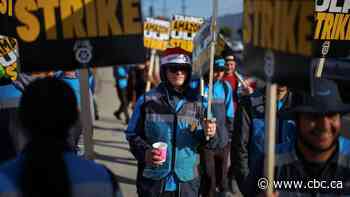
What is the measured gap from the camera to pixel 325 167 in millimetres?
2744

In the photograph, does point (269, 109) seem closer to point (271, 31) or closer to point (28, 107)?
point (271, 31)

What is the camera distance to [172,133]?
3998 mm

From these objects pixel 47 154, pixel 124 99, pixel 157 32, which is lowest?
pixel 124 99

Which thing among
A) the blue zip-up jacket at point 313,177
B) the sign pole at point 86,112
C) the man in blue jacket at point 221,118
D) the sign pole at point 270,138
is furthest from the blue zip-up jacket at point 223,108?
the sign pole at point 270,138

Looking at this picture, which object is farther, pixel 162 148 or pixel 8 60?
pixel 8 60

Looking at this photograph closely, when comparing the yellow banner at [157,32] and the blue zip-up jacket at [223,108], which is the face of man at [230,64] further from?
the yellow banner at [157,32]

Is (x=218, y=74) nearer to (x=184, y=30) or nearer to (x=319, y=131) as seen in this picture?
(x=184, y=30)

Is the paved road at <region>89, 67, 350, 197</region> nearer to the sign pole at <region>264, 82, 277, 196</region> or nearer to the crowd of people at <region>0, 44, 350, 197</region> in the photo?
the crowd of people at <region>0, 44, 350, 197</region>

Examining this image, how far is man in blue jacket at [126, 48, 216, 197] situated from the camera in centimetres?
399

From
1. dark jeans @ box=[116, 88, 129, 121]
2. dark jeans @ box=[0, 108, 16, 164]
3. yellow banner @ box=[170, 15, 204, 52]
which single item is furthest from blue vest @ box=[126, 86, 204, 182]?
dark jeans @ box=[116, 88, 129, 121]

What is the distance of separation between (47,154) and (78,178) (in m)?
0.16

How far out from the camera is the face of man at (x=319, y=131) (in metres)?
2.71

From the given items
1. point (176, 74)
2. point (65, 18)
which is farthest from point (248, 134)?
Answer: point (65, 18)

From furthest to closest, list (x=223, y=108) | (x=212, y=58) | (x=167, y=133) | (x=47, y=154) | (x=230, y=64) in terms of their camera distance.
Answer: (x=230, y=64), (x=223, y=108), (x=212, y=58), (x=167, y=133), (x=47, y=154)
